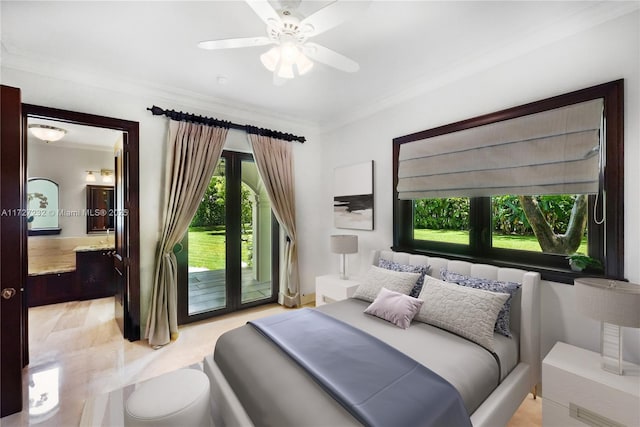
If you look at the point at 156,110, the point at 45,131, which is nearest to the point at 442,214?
the point at 156,110

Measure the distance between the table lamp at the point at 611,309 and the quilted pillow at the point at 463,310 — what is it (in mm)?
414

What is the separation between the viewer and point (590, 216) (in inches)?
76.1

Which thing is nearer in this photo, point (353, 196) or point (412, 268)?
point (412, 268)

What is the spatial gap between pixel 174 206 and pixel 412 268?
2602 mm

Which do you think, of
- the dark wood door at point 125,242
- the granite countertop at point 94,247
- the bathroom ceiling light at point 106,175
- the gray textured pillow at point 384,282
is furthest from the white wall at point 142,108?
the gray textured pillow at point 384,282

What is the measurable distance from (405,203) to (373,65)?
149 centimetres

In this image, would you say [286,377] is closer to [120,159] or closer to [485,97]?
[485,97]

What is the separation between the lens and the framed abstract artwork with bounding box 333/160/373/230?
3504 mm

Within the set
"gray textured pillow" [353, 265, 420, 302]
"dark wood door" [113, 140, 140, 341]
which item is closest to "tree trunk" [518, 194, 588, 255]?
"gray textured pillow" [353, 265, 420, 302]

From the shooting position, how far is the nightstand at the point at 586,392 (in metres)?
1.41

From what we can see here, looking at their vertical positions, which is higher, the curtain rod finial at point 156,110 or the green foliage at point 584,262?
the curtain rod finial at point 156,110

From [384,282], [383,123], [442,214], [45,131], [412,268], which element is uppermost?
[383,123]

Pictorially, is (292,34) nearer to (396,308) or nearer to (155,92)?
(396,308)

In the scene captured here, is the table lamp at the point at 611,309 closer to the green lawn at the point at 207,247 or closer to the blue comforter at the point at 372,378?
the blue comforter at the point at 372,378
